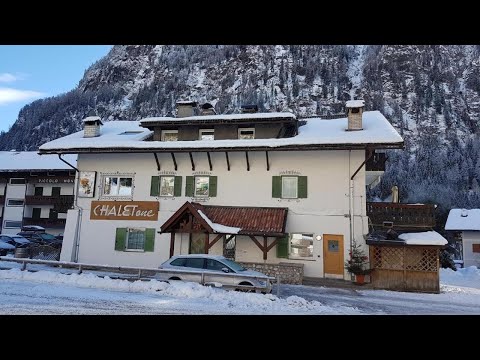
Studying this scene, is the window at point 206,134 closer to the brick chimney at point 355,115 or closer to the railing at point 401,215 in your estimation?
the brick chimney at point 355,115

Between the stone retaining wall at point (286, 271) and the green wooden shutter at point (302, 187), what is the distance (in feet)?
12.9

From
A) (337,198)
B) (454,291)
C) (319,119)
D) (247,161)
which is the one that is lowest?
(454,291)

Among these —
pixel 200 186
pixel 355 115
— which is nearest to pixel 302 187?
pixel 355 115

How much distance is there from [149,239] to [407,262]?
1441 cm

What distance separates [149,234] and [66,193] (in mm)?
22996

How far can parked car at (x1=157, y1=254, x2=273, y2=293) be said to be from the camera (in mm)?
14641

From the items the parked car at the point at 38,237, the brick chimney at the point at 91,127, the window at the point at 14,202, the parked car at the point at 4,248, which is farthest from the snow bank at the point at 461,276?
the window at the point at 14,202

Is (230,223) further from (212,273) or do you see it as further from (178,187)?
(212,273)

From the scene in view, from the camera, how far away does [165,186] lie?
2322 centimetres

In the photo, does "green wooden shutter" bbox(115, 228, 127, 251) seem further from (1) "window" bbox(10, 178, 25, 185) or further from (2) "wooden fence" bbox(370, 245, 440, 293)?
(1) "window" bbox(10, 178, 25, 185)

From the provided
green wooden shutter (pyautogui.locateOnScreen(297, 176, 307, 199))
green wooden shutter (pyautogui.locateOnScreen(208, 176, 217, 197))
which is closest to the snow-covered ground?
green wooden shutter (pyautogui.locateOnScreen(297, 176, 307, 199))
